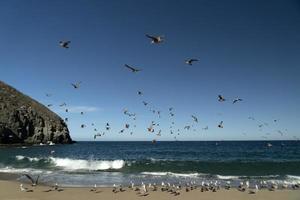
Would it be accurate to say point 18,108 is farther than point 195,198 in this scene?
Yes

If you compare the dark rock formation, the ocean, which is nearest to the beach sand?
the ocean

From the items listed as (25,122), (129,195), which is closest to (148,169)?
(129,195)

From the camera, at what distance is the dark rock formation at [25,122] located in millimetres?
106494

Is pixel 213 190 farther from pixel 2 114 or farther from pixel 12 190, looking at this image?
pixel 2 114

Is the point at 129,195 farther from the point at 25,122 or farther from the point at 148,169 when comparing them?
the point at 25,122

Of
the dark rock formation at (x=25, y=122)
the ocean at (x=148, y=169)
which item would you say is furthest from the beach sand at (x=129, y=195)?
the dark rock formation at (x=25, y=122)

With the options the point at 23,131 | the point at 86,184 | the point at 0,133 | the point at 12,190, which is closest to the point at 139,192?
the point at 86,184

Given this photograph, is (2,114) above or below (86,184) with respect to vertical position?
above

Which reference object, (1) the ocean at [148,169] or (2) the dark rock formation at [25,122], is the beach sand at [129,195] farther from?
(2) the dark rock formation at [25,122]

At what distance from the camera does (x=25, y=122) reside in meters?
112

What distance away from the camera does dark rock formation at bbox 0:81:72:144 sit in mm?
106494

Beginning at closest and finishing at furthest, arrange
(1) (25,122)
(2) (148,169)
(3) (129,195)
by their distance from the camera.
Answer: (3) (129,195)
(2) (148,169)
(1) (25,122)

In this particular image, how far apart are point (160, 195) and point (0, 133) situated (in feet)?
303

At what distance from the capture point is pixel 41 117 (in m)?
122
